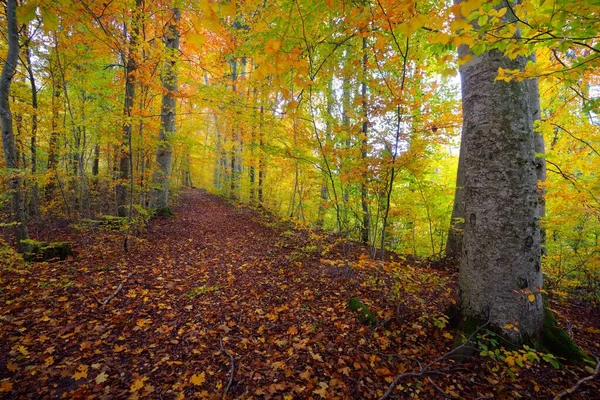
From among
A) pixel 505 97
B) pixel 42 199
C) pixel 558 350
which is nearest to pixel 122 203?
pixel 42 199

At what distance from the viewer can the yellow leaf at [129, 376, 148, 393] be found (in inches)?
97.8

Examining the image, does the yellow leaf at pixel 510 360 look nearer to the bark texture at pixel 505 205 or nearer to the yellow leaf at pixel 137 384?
the bark texture at pixel 505 205

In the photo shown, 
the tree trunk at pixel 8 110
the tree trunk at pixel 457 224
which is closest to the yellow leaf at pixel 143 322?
the tree trunk at pixel 8 110

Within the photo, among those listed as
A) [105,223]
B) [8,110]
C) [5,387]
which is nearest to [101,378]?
[5,387]

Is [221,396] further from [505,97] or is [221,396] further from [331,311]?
[505,97]

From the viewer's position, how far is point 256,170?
43.0 ft

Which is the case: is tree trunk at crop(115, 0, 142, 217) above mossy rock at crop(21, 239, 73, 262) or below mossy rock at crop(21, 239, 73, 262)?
above

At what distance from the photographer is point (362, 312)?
11.8 ft

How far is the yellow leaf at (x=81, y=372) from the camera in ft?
8.43

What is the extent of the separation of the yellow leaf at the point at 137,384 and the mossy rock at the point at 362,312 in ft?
8.84

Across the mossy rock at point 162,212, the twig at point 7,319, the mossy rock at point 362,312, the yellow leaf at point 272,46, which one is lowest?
the twig at point 7,319

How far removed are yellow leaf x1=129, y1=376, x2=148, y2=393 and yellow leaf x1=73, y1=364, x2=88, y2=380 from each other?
0.55 meters

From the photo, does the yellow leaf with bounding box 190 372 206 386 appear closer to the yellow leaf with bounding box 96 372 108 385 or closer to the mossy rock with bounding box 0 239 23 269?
the yellow leaf with bounding box 96 372 108 385

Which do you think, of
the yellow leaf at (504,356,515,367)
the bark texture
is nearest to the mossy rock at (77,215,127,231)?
the bark texture
